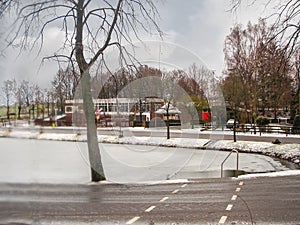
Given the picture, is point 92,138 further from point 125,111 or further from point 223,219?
point 223,219

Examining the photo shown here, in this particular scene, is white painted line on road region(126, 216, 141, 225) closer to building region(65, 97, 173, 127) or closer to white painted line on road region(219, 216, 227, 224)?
white painted line on road region(219, 216, 227, 224)

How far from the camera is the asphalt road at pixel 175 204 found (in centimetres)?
399

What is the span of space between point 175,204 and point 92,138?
9.33 ft

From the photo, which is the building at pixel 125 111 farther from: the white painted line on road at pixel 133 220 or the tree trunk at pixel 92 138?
the white painted line on road at pixel 133 220

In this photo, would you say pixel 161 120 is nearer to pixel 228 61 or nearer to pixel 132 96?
pixel 132 96

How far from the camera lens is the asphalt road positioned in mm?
3988

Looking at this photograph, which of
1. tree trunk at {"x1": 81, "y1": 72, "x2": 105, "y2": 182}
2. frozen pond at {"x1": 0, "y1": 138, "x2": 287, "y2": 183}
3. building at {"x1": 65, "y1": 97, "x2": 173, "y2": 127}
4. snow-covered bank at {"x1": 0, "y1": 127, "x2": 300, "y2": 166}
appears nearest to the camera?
frozen pond at {"x1": 0, "y1": 138, "x2": 287, "y2": 183}

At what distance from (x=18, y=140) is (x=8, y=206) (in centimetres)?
28

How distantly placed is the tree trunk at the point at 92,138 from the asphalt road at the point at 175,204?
49 cm

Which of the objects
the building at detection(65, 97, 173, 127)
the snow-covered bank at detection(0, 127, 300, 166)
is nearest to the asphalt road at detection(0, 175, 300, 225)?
the snow-covered bank at detection(0, 127, 300, 166)

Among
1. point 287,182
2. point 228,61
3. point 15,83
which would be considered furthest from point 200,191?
point 228,61

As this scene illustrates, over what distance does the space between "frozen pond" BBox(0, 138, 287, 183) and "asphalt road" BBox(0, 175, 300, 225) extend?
0.96ft

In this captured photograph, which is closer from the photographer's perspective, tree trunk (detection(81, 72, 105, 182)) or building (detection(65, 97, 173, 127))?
building (detection(65, 97, 173, 127))

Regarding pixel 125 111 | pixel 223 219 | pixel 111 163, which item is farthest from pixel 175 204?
pixel 111 163
